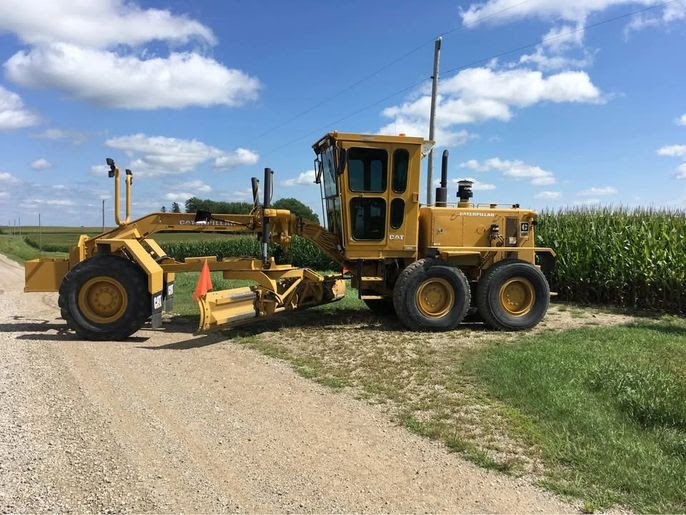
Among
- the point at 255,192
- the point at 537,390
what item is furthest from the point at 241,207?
the point at 537,390

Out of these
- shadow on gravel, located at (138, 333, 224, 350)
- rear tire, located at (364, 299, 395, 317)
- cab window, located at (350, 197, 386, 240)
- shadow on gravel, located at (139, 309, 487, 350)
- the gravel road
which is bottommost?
the gravel road

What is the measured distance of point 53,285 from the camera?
30.4 feet

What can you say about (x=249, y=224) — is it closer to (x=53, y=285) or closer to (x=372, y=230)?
(x=372, y=230)

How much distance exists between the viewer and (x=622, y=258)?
43.7 ft

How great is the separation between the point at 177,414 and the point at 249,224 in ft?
16.5

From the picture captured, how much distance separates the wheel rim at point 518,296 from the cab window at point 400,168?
2.68 meters

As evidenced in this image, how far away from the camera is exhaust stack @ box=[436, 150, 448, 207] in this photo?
10312mm

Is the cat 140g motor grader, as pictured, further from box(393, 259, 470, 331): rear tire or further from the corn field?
the corn field

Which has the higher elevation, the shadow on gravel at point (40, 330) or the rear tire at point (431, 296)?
the rear tire at point (431, 296)

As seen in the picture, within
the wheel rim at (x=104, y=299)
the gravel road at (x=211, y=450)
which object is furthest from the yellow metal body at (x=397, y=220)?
the wheel rim at (x=104, y=299)

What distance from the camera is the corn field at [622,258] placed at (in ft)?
41.7

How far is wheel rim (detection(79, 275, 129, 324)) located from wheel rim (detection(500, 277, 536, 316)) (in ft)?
21.6

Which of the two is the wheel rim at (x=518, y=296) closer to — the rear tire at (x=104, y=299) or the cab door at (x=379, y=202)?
the cab door at (x=379, y=202)

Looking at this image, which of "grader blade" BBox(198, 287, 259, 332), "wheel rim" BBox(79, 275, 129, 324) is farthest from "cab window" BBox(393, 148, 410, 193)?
"wheel rim" BBox(79, 275, 129, 324)
